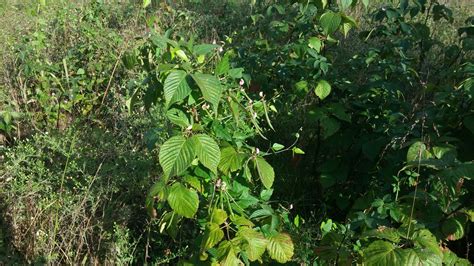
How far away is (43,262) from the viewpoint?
9.00 ft

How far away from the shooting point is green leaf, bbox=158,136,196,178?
5.78 feet

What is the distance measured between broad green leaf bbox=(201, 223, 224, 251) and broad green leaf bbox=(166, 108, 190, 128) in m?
0.37

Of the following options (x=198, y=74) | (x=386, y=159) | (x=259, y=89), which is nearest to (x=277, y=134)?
(x=259, y=89)

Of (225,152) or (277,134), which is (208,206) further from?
(277,134)

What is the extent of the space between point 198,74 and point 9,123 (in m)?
2.26

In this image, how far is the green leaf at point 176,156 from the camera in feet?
5.78

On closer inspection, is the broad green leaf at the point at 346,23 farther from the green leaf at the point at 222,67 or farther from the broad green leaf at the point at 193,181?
the broad green leaf at the point at 193,181

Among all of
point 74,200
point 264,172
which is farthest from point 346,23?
point 74,200

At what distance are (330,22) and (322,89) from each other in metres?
0.51

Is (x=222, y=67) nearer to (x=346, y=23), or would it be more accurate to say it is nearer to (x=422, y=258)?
(x=346, y=23)

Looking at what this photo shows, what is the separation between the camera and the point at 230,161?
2018mm

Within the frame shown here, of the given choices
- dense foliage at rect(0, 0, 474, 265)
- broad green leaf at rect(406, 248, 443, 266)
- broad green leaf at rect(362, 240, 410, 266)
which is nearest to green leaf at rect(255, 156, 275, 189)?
dense foliage at rect(0, 0, 474, 265)

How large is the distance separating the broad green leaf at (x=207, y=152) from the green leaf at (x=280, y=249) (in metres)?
0.41

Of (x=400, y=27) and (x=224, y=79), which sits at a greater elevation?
(x=224, y=79)
